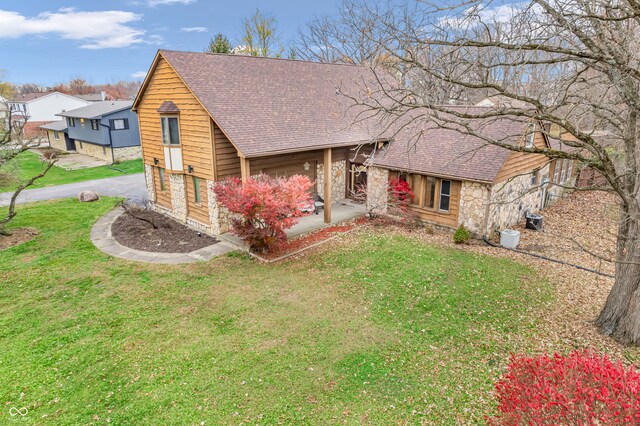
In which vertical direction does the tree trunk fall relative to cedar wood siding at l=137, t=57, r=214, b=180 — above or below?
below

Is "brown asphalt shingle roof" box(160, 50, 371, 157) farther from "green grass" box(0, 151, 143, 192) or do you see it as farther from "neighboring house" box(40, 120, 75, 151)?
"neighboring house" box(40, 120, 75, 151)

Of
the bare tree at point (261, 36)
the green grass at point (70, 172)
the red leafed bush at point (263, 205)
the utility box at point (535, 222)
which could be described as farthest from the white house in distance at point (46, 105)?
the utility box at point (535, 222)

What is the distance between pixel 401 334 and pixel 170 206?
13.9 metres

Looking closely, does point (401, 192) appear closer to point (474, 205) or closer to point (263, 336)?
point (474, 205)

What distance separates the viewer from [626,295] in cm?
805

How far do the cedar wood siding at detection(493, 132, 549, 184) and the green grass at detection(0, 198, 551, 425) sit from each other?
3817mm

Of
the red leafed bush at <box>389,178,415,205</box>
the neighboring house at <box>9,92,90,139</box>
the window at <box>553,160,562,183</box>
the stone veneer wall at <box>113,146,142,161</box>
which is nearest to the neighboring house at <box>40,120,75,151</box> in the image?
the stone veneer wall at <box>113,146,142,161</box>

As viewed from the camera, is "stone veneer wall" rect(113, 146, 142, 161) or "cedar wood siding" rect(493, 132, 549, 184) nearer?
"cedar wood siding" rect(493, 132, 549, 184)

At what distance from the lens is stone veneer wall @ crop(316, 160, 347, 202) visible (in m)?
18.8

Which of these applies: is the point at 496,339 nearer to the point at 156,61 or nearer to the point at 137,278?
the point at 137,278

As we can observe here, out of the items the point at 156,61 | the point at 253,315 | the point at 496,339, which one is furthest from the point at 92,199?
the point at 496,339

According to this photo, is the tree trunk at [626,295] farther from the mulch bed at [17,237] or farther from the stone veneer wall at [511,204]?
the mulch bed at [17,237]

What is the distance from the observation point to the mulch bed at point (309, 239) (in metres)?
13.4

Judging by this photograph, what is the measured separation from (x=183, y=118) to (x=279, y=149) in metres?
4.57
